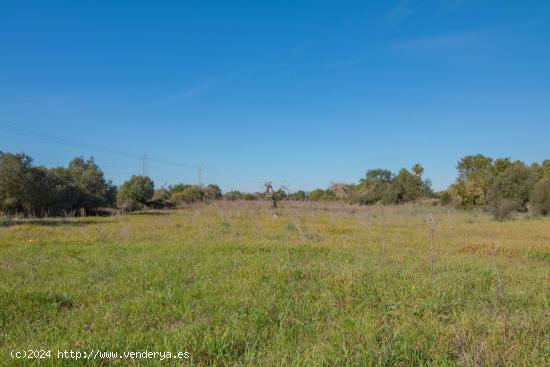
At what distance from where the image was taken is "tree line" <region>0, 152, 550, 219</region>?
23094mm

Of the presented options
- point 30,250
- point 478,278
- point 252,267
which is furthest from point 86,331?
point 30,250

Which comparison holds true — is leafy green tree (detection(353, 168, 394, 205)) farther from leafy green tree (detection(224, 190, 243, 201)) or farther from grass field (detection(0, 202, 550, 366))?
grass field (detection(0, 202, 550, 366))

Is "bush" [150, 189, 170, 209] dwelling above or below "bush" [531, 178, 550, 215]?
above

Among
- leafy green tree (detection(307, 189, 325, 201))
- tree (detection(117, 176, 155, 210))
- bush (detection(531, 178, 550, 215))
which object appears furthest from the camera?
leafy green tree (detection(307, 189, 325, 201))

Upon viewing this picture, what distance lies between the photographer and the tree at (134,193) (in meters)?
34.2

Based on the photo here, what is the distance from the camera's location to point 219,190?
4947cm

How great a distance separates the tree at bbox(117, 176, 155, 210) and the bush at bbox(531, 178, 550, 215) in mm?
33437

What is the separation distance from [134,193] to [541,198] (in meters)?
34.4

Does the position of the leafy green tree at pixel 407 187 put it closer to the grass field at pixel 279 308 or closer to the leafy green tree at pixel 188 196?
the leafy green tree at pixel 188 196

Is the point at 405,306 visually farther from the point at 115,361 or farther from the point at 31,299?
the point at 31,299

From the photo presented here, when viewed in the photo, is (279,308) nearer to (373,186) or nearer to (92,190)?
(92,190)

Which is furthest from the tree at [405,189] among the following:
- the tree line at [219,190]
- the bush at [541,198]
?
the bush at [541,198]

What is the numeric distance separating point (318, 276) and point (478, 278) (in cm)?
262

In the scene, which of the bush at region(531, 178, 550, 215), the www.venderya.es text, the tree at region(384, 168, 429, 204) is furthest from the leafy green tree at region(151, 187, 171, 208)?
the www.venderya.es text
